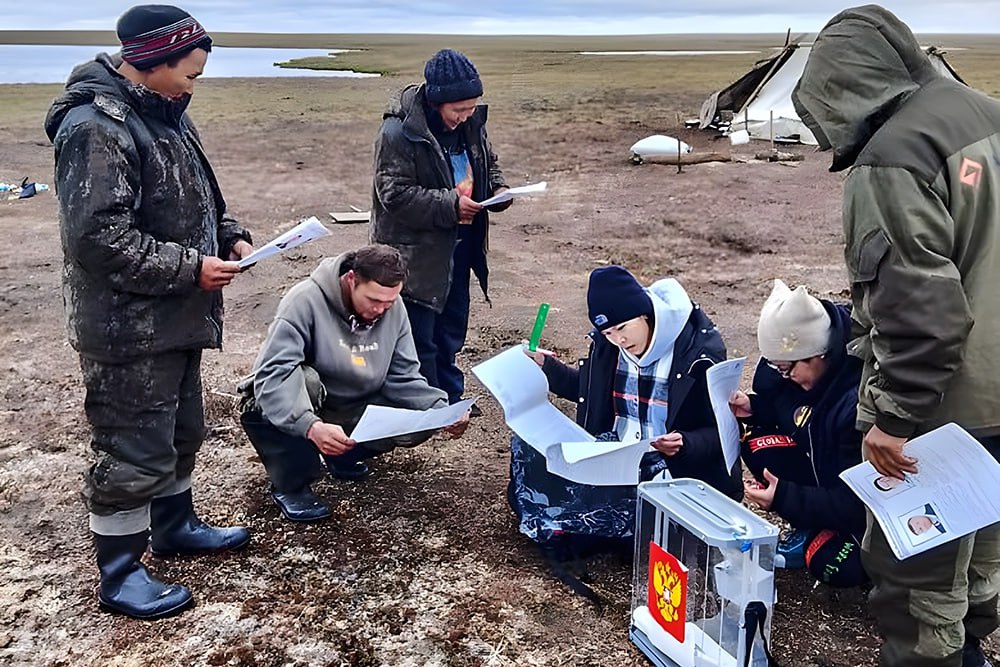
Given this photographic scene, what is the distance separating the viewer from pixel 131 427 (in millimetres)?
2801

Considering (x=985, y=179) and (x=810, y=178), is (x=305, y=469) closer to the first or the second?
(x=985, y=179)

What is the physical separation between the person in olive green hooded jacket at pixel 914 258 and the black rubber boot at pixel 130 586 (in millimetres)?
2062

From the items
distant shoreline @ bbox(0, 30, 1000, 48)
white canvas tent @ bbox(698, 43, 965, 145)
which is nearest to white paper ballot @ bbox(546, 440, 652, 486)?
white canvas tent @ bbox(698, 43, 965, 145)

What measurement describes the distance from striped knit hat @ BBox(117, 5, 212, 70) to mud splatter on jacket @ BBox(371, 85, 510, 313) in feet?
4.59

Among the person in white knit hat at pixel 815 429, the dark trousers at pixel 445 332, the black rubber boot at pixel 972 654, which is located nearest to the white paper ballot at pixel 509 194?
the dark trousers at pixel 445 332

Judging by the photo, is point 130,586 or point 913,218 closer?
point 913,218

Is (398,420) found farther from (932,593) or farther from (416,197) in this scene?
(932,593)

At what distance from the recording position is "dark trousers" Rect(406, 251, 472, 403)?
4.20 meters

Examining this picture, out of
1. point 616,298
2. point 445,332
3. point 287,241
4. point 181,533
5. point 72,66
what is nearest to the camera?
point 287,241

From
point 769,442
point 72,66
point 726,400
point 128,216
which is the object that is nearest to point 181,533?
point 128,216

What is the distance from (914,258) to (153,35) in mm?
2026

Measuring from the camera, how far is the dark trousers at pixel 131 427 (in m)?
2.77

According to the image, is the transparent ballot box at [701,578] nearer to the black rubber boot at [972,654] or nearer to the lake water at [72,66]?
the black rubber boot at [972,654]

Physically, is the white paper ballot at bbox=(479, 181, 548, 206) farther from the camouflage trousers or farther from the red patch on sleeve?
the camouflage trousers
